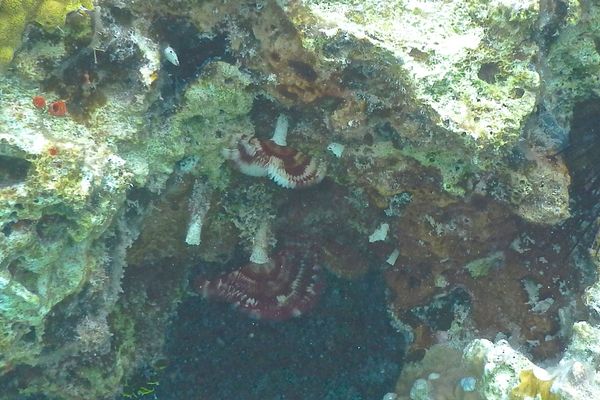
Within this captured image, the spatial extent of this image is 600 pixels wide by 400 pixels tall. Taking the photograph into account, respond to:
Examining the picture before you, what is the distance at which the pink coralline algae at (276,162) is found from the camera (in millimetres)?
4014

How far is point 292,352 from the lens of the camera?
5.06 m

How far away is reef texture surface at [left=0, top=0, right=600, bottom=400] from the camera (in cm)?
321

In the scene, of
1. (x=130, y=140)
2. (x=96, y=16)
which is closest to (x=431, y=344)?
(x=130, y=140)

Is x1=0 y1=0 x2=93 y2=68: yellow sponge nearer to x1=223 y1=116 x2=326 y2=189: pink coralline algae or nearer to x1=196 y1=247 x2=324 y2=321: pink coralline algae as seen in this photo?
x1=223 y1=116 x2=326 y2=189: pink coralline algae

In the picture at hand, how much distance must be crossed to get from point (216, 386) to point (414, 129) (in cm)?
301

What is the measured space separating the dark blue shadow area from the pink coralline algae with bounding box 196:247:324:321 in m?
0.18

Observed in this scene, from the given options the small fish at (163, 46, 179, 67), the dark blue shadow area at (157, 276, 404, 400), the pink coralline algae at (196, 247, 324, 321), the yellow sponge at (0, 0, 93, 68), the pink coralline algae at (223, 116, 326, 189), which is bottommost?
the dark blue shadow area at (157, 276, 404, 400)

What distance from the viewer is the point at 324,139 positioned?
387 centimetres

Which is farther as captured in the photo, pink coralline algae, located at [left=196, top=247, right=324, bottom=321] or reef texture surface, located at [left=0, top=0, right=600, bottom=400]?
pink coralline algae, located at [left=196, top=247, right=324, bottom=321]

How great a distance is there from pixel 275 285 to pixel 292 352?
65 centimetres

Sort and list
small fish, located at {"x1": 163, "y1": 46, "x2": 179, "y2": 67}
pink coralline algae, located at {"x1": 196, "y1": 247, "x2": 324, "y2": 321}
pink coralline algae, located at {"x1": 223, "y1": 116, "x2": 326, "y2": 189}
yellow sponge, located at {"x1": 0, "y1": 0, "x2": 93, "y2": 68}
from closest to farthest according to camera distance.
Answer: yellow sponge, located at {"x1": 0, "y1": 0, "x2": 93, "y2": 68} → small fish, located at {"x1": 163, "y1": 46, "x2": 179, "y2": 67} → pink coralline algae, located at {"x1": 223, "y1": 116, "x2": 326, "y2": 189} → pink coralline algae, located at {"x1": 196, "y1": 247, "x2": 324, "y2": 321}

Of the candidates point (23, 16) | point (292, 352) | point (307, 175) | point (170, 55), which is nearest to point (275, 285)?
point (292, 352)

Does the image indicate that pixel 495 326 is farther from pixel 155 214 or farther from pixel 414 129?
pixel 155 214

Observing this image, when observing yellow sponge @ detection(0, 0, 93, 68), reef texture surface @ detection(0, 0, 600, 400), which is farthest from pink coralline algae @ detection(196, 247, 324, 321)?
yellow sponge @ detection(0, 0, 93, 68)
